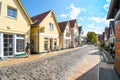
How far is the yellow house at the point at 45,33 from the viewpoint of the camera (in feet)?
54.8

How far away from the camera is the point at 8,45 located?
39.9ft

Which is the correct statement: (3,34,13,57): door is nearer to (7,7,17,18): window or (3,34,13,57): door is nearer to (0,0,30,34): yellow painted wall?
(0,0,30,34): yellow painted wall

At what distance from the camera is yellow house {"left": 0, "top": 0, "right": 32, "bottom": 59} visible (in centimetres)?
1140

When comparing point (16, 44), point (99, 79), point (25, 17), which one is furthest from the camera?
point (25, 17)

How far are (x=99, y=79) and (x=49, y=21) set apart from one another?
15507mm

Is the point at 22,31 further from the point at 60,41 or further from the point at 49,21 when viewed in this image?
the point at 60,41

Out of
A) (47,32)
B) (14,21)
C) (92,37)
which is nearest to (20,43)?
(14,21)

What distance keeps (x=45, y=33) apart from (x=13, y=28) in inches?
253

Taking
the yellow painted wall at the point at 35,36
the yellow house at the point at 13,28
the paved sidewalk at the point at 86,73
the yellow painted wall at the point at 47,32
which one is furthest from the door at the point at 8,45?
the paved sidewalk at the point at 86,73

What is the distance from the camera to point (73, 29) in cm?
3378

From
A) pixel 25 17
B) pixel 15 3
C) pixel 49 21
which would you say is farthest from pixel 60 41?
pixel 15 3

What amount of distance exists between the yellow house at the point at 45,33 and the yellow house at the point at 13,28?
2199 mm

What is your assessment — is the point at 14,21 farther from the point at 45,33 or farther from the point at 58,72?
the point at 58,72

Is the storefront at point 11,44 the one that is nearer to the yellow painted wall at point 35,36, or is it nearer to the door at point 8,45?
the door at point 8,45
